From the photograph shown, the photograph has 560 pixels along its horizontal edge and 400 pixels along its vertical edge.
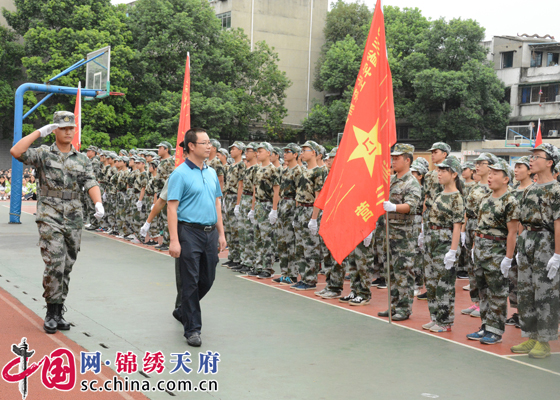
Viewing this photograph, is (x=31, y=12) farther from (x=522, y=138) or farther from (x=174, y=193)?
(x=174, y=193)

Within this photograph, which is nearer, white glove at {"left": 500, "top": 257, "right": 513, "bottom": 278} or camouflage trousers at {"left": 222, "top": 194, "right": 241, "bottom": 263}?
white glove at {"left": 500, "top": 257, "right": 513, "bottom": 278}

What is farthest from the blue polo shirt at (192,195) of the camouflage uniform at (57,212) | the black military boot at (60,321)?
the black military boot at (60,321)

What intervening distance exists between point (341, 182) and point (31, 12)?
37.1 metres

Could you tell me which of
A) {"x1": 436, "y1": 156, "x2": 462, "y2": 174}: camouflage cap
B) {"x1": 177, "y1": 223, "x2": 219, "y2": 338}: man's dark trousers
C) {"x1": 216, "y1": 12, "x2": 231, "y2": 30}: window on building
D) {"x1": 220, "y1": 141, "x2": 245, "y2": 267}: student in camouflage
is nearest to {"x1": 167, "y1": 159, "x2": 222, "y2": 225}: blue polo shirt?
{"x1": 177, "y1": 223, "x2": 219, "y2": 338}: man's dark trousers

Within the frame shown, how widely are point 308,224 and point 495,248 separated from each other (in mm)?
3342

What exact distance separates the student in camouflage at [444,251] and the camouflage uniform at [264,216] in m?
3.61

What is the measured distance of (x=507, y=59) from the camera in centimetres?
4647

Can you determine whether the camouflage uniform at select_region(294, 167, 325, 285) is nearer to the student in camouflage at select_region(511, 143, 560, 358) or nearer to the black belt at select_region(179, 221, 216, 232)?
the black belt at select_region(179, 221, 216, 232)

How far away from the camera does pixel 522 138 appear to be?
40.1 m

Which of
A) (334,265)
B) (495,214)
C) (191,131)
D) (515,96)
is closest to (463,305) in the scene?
(334,265)

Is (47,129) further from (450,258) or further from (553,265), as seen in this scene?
(553,265)

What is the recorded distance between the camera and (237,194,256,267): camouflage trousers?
11.3m

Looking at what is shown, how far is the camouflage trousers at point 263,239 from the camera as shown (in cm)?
1076

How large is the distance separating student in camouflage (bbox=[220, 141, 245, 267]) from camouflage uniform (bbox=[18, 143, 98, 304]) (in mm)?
5118
